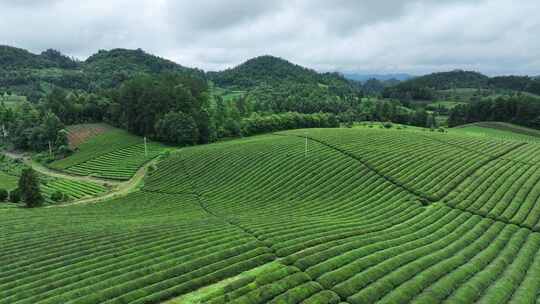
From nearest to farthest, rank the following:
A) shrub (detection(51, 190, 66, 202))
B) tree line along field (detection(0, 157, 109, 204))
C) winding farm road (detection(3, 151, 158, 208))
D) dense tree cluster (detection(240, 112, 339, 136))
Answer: shrub (detection(51, 190, 66, 202))
winding farm road (detection(3, 151, 158, 208))
tree line along field (detection(0, 157, 109, 204))
dense tree cluster (detection(240, 112, 339, 136))

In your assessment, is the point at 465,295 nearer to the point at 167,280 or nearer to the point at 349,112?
the point at 167,280

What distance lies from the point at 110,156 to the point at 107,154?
75.8 inches

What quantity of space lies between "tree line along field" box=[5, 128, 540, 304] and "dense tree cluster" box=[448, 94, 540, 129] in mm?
71938

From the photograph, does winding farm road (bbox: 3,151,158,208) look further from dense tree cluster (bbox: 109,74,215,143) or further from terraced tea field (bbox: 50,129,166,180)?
dense tree cluster (bbox: 109,74,215,143)

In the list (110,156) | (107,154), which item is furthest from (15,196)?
(107,154)

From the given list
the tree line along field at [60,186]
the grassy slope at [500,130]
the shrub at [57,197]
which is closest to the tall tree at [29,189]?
the shrub at [57,197]

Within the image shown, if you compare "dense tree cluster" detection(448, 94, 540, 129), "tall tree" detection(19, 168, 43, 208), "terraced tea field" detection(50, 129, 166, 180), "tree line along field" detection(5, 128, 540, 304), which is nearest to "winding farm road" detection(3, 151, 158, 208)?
"terraced tea field" detection(50, 129, 166, 180)

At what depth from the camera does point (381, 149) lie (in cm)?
6025

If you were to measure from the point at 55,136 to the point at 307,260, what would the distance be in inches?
3767

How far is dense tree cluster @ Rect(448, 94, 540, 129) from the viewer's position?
117756 mm

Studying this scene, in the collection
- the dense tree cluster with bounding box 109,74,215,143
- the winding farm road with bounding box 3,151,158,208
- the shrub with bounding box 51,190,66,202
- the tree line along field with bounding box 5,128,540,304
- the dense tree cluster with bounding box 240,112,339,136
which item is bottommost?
the winding farm road with bounding box 3,151,158,208

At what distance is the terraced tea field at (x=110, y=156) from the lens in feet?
237

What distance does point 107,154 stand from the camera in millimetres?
83438

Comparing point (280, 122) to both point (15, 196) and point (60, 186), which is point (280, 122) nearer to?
point (60, 186)
